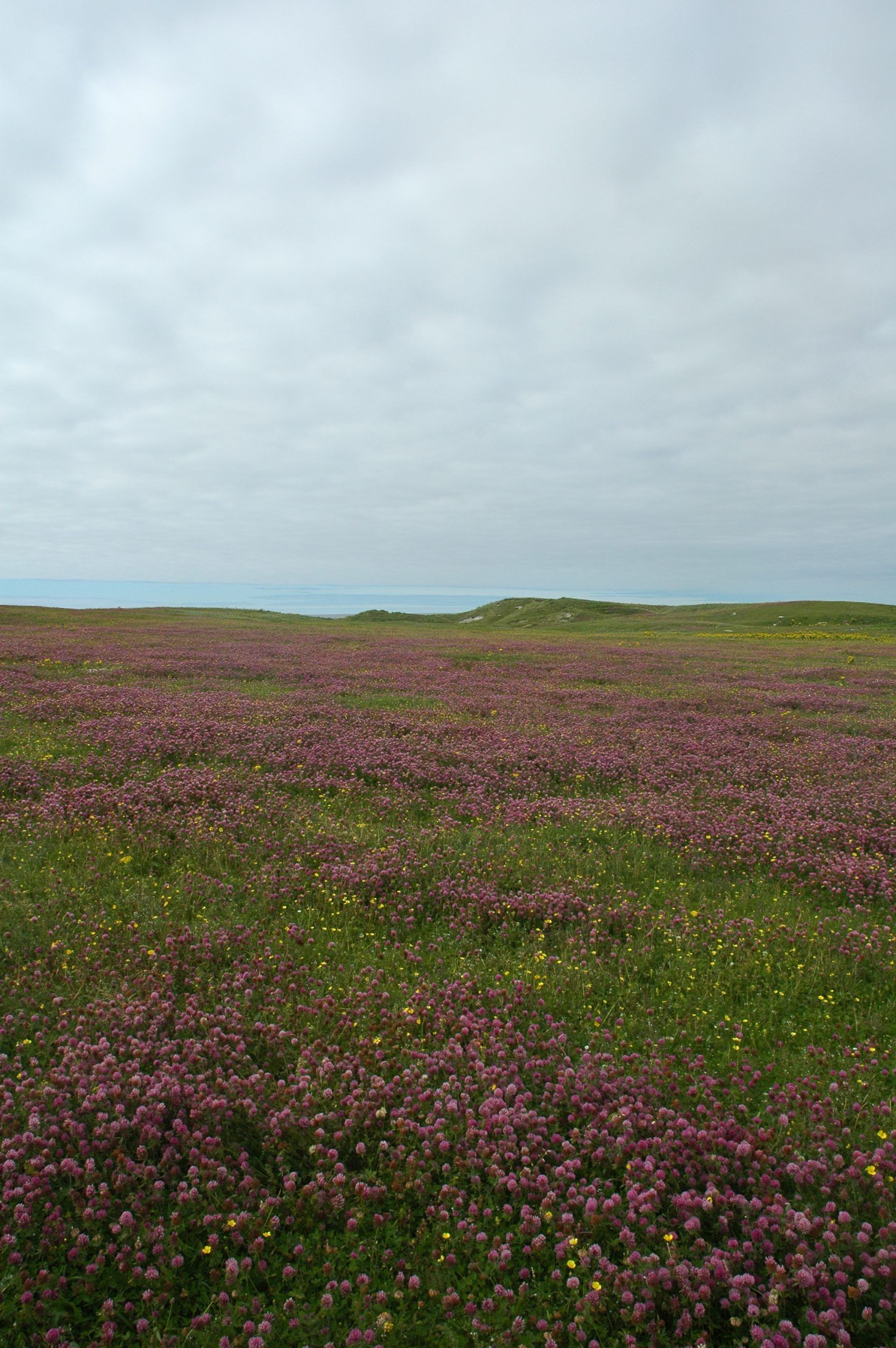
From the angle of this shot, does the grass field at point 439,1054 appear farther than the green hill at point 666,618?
No

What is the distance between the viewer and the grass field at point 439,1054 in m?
3.75

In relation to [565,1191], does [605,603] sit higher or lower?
higher

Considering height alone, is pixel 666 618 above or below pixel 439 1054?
above

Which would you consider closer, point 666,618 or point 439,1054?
point 439,1054

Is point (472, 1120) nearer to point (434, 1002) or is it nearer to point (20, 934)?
point (434, 1002)

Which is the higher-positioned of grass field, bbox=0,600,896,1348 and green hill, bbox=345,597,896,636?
green hill, bbox=345,597,896,636

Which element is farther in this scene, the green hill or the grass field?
the green hill

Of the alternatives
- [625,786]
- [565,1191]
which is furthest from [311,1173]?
[625,786]

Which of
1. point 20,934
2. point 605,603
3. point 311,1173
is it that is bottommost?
point 311,1173

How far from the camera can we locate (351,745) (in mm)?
15688

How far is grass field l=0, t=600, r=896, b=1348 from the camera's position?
375cm

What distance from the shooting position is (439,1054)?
5.46 meters

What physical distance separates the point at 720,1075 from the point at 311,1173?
3404mm

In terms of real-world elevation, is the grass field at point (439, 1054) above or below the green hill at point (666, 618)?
below
